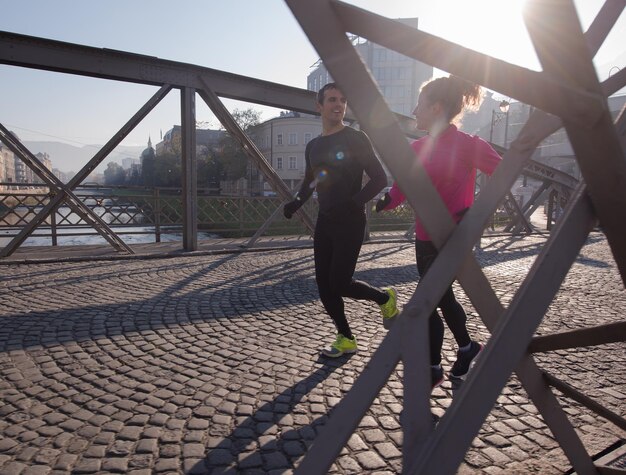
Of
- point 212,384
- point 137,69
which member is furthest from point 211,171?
Result: point 212,384

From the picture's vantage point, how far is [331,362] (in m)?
2.72

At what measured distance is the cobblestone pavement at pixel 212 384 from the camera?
1.73 meters

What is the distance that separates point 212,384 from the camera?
2.39 m

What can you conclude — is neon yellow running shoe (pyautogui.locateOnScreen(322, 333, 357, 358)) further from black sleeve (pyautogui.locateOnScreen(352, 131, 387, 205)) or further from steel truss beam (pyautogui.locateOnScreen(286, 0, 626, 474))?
steel truss beam (pyautogui.locateOnScreen(286, 0, 626, 474))

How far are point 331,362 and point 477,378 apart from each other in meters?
1.83

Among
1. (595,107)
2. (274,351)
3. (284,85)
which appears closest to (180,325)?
(274,351)

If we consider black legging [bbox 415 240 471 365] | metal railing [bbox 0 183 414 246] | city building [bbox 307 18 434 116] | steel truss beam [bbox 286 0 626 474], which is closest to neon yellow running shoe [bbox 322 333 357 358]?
black legging [bbox 415 240 471 365]

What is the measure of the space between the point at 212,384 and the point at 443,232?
185cm

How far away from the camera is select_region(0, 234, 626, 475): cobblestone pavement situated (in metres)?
1.73

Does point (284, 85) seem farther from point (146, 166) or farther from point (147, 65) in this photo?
point (146, 166)

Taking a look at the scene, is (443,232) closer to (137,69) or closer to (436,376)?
(436,376)

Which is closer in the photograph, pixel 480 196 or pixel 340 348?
pixel 480 196

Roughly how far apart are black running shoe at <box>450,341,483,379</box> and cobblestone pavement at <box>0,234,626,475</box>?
24cm

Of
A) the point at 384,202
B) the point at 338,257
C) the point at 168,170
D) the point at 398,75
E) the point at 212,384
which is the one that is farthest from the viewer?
the point at 398,75
